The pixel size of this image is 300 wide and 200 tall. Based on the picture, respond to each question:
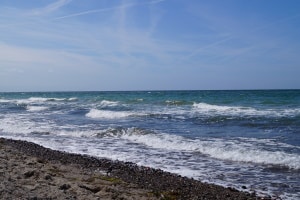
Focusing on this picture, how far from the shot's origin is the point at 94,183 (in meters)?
7.39

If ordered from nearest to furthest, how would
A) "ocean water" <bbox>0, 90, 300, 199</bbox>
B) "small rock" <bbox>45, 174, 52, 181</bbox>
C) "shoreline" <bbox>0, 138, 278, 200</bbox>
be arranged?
"shoreline" <bbox>0, 138, 278, 200</bbox> → "small rock" <bbox>45, 174, 52, 181</bbox> → "ocean water" <bbox>0, 90, 300, 199</bbox>

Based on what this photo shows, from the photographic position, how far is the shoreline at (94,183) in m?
Result: 6.26

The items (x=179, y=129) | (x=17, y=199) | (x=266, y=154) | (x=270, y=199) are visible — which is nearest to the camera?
(x=17, y=199)

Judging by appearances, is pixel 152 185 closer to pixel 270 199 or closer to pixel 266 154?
pixel 270 199

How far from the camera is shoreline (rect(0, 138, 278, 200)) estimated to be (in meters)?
6.26

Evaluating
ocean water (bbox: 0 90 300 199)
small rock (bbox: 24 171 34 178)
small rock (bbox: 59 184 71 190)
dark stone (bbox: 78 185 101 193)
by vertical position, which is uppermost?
small rock (bbox: 24 171 34 178)

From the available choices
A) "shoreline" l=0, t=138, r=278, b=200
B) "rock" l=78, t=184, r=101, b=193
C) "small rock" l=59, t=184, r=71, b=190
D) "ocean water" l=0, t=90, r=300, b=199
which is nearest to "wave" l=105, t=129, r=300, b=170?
"ocean water" l=0, t=90, r=300, b=199

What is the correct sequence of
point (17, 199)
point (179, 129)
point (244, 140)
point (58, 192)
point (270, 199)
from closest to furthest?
point (17, 199), point (58, 192), point (270, 199), point (244, 140), point (179, 129)

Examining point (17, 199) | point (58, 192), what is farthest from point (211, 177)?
point (17, 199)

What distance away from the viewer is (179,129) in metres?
18.3

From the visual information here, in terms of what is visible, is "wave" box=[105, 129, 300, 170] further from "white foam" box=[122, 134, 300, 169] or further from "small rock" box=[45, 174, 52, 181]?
"small rock" box=[45, 174, 52, 181]

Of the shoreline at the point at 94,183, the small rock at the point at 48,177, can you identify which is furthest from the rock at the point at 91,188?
the small rock at the point at 48,177

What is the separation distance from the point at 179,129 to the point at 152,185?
410 inches

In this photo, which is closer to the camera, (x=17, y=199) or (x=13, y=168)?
(x=17, y=199)
